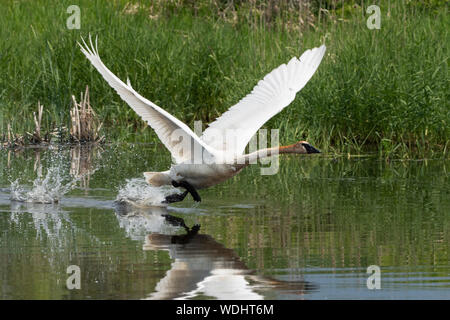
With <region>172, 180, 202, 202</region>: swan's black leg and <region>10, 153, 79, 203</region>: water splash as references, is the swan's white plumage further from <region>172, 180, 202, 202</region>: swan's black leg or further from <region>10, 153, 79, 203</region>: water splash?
<region>10, 153, 79, 203</region>: water splash

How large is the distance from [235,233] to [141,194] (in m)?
2.16

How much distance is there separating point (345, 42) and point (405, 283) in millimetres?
7551

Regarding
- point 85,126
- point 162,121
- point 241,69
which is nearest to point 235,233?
point 162,121

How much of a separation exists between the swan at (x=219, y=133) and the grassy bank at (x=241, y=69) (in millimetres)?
3123

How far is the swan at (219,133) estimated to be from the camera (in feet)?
31.0

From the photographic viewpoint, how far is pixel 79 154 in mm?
13969

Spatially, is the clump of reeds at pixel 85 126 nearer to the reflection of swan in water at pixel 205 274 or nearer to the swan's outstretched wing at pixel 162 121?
the swan's outstretched wing at pixel 162 121

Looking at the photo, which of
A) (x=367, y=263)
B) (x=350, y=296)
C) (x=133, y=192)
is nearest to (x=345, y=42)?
(x=133, y=192)

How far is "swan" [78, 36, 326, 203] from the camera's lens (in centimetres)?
945

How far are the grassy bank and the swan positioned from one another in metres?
3.12

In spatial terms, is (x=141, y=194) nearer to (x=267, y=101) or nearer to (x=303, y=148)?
(x=267, y=101)

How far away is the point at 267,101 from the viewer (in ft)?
33.9

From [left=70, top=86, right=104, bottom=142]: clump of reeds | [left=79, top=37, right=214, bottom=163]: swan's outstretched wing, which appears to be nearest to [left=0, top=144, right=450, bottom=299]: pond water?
[left=79, top=37, right=214, bottom=163]: swan's outstretched wing
